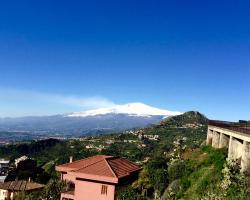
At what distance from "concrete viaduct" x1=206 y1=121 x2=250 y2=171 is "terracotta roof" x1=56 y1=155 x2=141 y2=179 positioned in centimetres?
942

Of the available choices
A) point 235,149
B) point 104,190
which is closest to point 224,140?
point 235,149

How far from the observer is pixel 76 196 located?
43.1 m

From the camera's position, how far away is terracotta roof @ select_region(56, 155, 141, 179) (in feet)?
139

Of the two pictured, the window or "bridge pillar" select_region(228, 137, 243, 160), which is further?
the window

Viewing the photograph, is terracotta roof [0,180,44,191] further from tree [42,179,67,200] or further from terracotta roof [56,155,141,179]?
tree [42,179,67,200]

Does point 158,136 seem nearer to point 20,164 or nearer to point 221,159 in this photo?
point 20,164

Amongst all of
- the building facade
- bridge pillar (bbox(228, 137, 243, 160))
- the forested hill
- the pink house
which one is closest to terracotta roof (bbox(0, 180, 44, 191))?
the building facade

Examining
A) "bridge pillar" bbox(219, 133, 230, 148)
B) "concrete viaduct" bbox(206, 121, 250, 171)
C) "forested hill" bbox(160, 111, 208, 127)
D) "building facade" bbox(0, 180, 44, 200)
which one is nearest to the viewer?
"concrete viaduct" bbox(206, 121, 250, 171)

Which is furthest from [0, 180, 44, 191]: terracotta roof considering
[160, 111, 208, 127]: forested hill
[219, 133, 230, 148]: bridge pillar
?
[160, 111, 208, 127]: forested hill

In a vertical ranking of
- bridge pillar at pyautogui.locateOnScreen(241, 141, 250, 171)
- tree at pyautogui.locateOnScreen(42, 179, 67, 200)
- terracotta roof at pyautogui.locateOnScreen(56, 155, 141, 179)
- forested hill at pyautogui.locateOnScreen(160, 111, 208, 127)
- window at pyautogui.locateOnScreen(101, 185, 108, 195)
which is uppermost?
forested hill at pyautogui.locateOnScreen(160, 111, 208, 127)

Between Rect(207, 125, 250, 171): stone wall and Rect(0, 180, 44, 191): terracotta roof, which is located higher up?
Rect(207, 125, 250, 171): stone wall

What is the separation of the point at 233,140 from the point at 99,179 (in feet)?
43.7

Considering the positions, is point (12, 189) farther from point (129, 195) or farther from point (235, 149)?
point (235, 149)

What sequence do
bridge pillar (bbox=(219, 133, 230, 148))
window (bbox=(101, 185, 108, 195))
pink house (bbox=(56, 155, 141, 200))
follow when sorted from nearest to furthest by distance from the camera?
pink house (bbox=(56, 155, 141, 200)) < window (bbox=(101, 185, 108, 195)) < bridge pillar (bbox=(219, 133, 230, 148))
